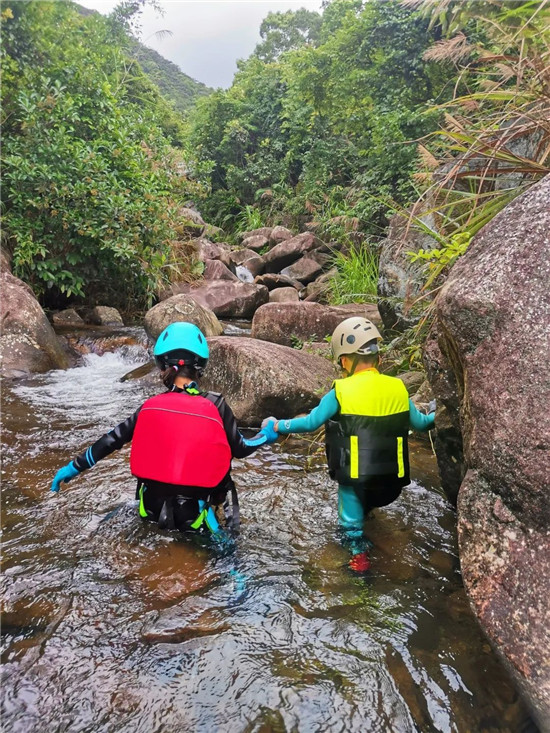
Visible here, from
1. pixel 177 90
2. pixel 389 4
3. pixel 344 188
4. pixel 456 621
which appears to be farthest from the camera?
pixel 177 90

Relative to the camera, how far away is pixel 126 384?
23.9 feet

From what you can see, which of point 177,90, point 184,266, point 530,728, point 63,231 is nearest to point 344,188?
point 184,266

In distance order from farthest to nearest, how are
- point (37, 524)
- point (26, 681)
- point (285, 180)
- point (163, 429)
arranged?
point (285, 180)
point (37, 524)
point (163, 429)
point (26, 681)

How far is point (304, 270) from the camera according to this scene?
52.4 ft

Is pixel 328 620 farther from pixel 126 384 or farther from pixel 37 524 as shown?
pixel 126 384

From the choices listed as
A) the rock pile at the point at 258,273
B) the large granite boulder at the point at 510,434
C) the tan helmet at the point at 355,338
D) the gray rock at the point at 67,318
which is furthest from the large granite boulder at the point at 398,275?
the gray rock at the point at 67,318

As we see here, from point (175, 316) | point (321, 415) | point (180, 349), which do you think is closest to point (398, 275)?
point (321, 415)

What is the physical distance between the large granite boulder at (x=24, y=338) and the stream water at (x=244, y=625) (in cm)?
397

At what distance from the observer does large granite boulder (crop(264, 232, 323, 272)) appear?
16562 millimetres

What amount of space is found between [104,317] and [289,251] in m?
7.92

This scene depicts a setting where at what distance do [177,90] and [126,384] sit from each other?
49143 mm

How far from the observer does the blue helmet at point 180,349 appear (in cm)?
287

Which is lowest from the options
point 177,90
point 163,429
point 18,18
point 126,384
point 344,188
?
point 126,384

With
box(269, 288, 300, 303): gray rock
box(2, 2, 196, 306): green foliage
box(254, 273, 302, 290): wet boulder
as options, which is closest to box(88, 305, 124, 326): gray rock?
box(2, 2, 196, 306): green foliage
